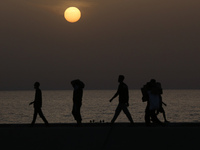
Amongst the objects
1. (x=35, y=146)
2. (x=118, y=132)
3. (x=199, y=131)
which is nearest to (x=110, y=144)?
(x=35, y=146)

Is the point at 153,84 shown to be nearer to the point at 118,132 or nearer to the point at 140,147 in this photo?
the point at 118,132

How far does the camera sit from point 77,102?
18172 mm

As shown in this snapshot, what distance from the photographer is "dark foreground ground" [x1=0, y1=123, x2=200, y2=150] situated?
11250 millimetres

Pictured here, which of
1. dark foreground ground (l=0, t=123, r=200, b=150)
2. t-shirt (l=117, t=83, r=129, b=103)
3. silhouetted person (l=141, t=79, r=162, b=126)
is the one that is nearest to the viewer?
dark foreground ground (l=0, t=123, r=200, b=150)

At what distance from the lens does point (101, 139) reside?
12711 millimetres

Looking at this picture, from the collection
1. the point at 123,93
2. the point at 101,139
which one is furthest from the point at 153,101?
the point at 101,139

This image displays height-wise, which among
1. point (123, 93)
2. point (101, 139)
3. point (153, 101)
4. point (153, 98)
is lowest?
point (101, 139)

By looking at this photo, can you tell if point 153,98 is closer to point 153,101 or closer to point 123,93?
point 153,101

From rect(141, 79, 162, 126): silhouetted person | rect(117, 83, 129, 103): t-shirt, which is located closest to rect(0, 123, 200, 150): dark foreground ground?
rect(141, 79, 162, 126): silhouetted person

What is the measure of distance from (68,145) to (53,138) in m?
1.66

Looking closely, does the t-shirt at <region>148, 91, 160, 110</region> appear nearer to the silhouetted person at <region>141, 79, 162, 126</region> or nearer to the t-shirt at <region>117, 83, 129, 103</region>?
the silhouetted person at <region>141, 79, 162, 126</region>

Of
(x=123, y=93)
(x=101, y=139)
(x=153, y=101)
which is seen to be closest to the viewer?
(x=101, y=139)

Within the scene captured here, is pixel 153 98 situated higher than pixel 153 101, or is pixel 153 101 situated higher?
pixel 153 98

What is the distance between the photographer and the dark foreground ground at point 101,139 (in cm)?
1125
